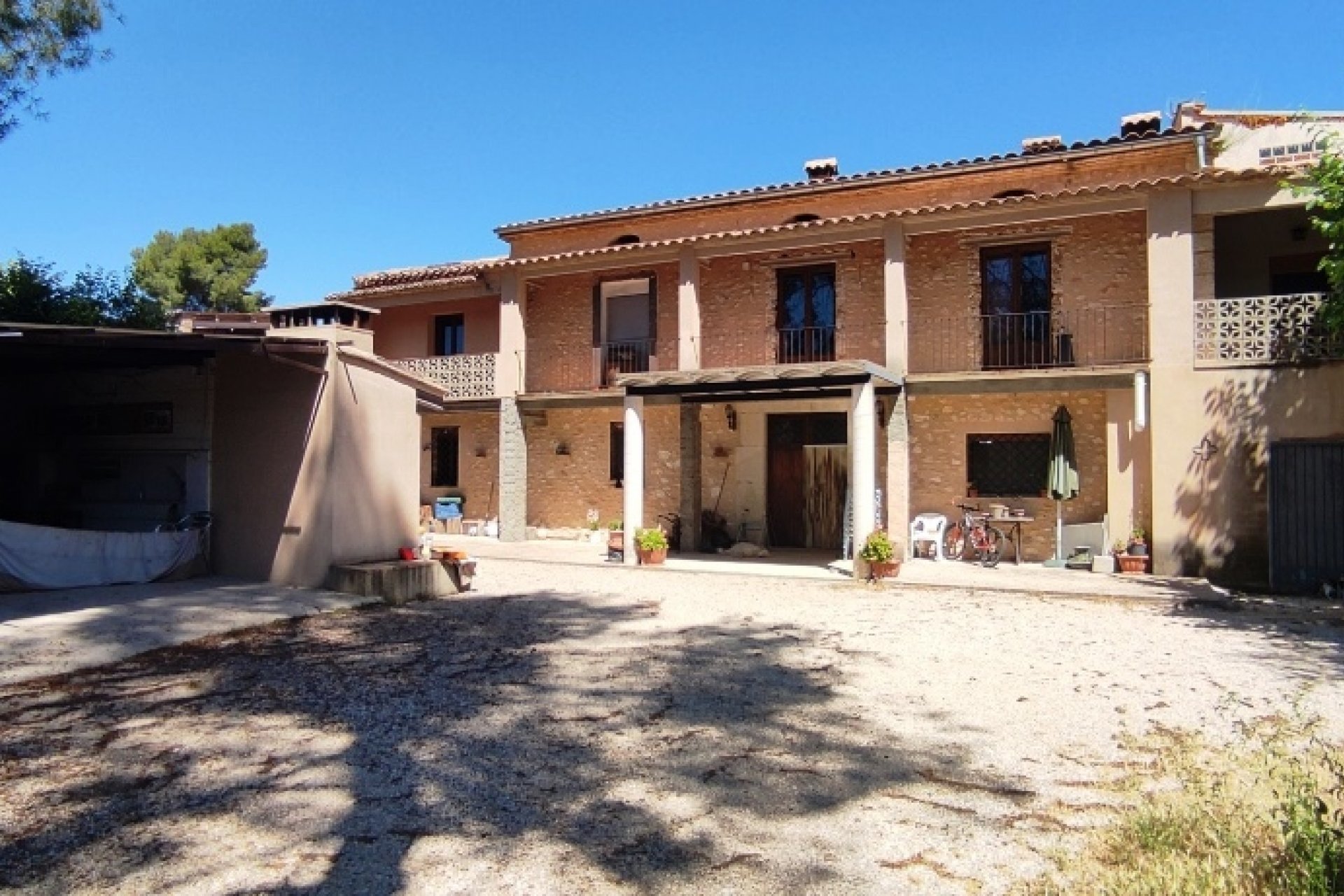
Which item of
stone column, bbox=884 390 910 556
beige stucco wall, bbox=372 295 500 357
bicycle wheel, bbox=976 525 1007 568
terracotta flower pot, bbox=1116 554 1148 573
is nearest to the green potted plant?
stone column, bbox=884 390 910 556

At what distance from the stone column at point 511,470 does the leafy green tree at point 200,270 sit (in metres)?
20.2

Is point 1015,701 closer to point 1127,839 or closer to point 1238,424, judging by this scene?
point 1127,839

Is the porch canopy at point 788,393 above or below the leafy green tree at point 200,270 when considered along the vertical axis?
below

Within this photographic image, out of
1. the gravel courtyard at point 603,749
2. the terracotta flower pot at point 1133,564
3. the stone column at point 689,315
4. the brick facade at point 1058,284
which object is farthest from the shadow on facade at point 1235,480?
the stone column at point 689,315

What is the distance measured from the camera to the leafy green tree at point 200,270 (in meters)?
31.8

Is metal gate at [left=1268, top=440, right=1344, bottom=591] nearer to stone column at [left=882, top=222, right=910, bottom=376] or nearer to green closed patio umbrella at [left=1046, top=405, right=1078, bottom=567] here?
green closed patio umbrella at [left=1046, top=405, right=1078, bottom=567]

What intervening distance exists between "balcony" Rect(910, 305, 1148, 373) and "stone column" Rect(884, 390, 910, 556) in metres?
1.30

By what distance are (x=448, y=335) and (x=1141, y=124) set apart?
15.1 metres

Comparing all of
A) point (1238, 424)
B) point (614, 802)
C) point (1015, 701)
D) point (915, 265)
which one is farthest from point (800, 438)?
point (614, 802)

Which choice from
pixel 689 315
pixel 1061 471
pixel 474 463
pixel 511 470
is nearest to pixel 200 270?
pixel 474 463

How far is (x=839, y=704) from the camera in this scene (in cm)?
536

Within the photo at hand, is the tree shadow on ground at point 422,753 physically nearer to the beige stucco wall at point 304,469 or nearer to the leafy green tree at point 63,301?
the beige stucco wall at point 304,469

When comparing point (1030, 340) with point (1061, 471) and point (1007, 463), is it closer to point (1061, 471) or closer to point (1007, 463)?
point (1007, 463)

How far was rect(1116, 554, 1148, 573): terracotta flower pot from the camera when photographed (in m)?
11.8
